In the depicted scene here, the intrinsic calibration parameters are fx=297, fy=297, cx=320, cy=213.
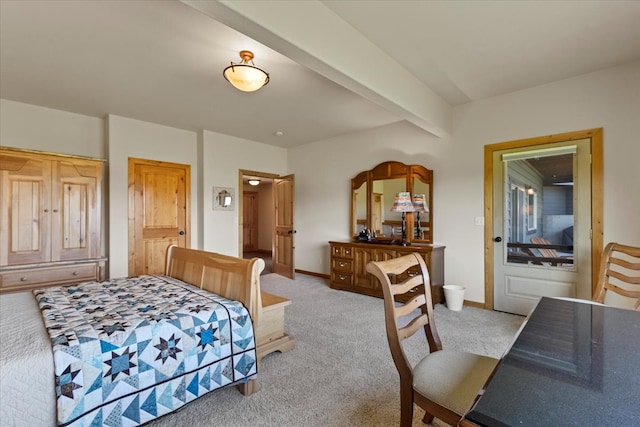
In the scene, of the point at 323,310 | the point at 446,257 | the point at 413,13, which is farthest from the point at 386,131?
the point at 323,310

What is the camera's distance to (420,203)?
432cm

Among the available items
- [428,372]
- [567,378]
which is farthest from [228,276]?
[567,378]

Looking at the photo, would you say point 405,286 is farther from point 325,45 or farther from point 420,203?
point 420,203

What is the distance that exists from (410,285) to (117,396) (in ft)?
5.13

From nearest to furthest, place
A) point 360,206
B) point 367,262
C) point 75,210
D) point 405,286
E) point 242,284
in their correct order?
point 405,286 → point 242,284 → point 75,210 → point 367,262 → point 360,206

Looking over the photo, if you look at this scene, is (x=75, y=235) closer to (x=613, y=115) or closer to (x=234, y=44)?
(x=234, y=44)

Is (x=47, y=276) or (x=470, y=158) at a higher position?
(x=470, y=158)

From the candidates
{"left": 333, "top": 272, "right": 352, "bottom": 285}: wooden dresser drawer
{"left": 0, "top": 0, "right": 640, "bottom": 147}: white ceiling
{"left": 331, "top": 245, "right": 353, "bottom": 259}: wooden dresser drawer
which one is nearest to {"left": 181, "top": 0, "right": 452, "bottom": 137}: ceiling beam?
{"left": 0, "top": 0, "right": 640, "bottom": 147}: white ceiling

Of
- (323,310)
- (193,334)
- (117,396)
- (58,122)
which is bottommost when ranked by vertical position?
(323,310)

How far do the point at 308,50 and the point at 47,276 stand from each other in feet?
12.2

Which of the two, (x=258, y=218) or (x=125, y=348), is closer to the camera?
(x=125, y=348)

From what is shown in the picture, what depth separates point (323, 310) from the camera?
12.2ft

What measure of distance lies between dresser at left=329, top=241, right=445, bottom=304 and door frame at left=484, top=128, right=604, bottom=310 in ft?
1.83

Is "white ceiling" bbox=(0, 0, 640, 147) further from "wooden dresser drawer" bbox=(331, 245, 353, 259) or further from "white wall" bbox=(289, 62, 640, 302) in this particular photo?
"wooden dresser drawer" bbox=(331, 245, 353, 259)
